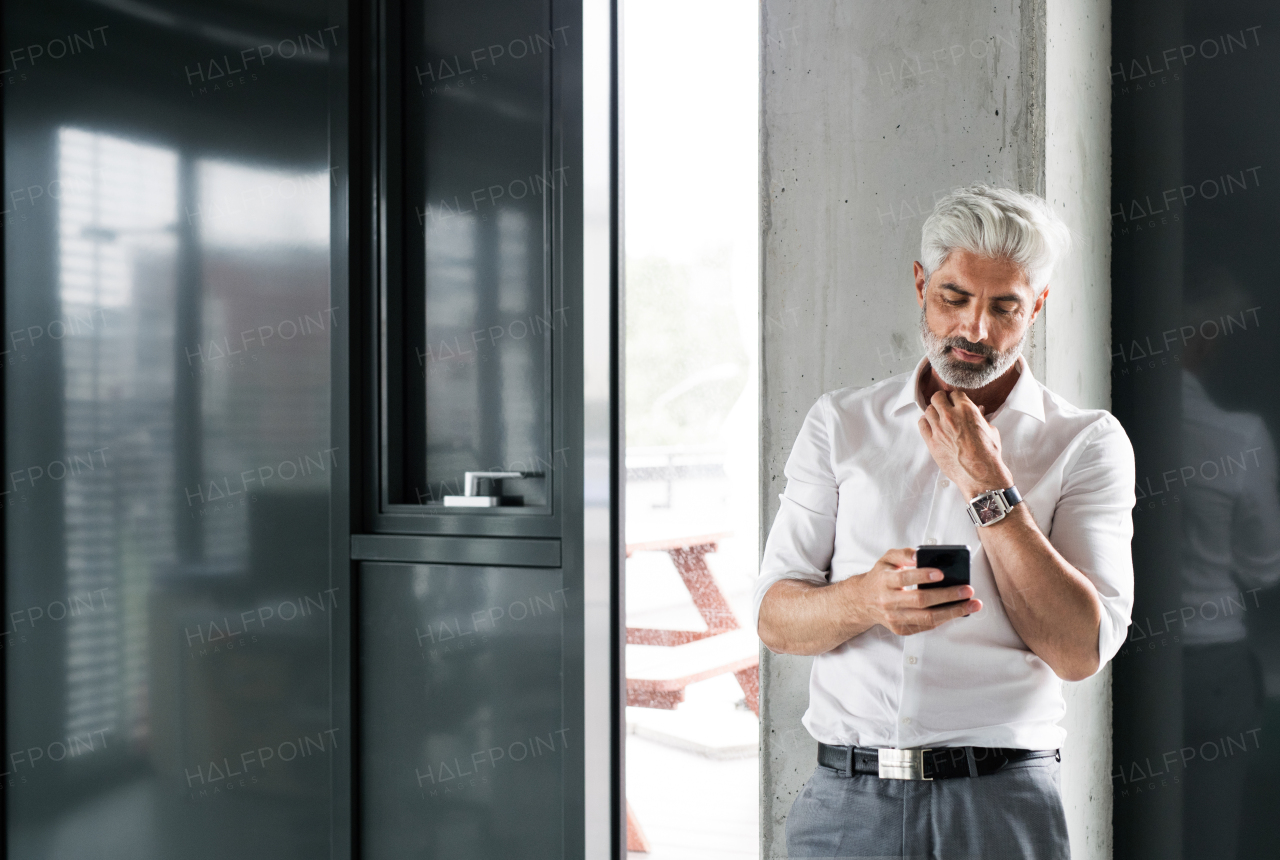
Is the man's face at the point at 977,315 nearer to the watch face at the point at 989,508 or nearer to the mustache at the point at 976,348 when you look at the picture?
the mustache at the point at 976,348

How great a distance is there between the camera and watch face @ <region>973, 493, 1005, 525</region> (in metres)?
1.36

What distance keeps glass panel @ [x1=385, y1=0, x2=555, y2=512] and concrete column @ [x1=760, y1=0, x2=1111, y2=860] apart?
49 centimetres

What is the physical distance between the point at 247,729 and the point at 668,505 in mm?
1247

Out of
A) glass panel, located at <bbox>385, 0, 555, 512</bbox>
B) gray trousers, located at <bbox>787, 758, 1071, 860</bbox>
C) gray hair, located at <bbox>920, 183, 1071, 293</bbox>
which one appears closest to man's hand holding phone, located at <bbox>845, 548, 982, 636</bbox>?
gray trousers, located at <bbox>787, 758, 1071, 860</bbox>

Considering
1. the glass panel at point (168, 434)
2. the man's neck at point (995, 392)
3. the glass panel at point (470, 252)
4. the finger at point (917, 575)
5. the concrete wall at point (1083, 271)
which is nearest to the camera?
the finger at point (917, 575)

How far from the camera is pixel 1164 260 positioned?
6.24ft

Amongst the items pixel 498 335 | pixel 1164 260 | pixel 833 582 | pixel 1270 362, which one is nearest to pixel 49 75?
pixel 498 335

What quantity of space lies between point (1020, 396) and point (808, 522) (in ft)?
1.21

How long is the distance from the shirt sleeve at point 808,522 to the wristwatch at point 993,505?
256 mm

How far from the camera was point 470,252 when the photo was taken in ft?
7.48

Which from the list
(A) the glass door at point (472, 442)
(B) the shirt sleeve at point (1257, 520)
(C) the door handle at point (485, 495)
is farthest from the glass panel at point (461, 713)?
(B) the shirt sleeve at point (1257, 520)

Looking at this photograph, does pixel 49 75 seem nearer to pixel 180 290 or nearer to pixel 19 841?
pixel 180 290

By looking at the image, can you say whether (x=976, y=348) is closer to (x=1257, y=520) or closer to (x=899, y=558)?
(x=899, y=558)

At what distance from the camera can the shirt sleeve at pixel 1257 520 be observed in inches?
71.0
